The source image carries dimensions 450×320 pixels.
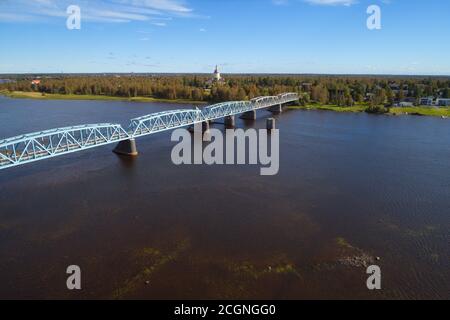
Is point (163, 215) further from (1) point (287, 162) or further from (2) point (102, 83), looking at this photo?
(2) point (102, 83)

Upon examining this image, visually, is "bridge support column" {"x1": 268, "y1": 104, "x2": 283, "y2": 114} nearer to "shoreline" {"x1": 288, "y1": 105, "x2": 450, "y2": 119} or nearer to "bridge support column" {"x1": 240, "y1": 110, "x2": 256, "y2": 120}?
"shoreline" {"x1": 288, "y1": 105, "x2": 450, "y2": 119}

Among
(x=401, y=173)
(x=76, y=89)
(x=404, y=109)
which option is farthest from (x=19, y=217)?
(x=76, y=89)

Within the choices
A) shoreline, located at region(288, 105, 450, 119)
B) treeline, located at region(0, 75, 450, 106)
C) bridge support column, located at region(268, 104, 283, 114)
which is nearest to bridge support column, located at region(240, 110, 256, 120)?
bridge support column, located at region(268, 104, 283, 114)

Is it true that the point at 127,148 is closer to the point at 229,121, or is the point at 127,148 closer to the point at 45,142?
the point at 45,142

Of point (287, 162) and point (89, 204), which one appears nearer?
point (89, 204)

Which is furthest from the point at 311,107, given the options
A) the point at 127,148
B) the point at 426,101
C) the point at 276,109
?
the point at 127,148
